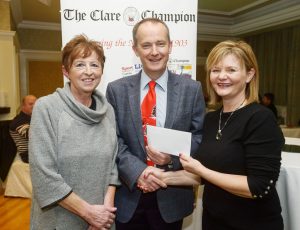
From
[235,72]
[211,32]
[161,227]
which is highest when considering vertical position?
[211,32]

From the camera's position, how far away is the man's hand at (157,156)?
152 cm

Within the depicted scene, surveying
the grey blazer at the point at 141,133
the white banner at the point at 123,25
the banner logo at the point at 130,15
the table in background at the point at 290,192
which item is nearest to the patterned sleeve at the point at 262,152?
the grey blazer at the point at 141,133

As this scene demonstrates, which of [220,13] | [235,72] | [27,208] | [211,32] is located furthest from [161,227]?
[211,32]

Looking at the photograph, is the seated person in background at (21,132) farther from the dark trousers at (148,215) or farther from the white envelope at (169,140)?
the white envelope at (169,140)

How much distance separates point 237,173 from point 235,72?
421mm

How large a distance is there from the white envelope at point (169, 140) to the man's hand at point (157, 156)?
0.03 meters

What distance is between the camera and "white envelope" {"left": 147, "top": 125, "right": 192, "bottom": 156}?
1393mm

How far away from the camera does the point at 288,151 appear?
6.90 feet

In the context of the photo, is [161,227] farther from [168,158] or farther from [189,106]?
[189,106]

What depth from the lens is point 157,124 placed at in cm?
160

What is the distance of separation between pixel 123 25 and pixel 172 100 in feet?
3.86

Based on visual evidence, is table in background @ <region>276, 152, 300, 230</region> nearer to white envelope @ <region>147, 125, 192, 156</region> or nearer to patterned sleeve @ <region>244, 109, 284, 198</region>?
patterned sleeve @ <region>244, 109, 284, 198</region>

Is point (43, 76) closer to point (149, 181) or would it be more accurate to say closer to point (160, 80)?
point (160, 80)

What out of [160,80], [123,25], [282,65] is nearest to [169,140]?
[160,80]
